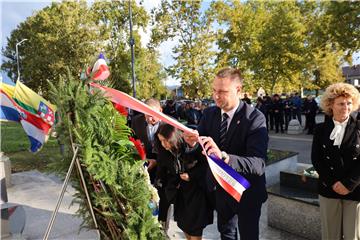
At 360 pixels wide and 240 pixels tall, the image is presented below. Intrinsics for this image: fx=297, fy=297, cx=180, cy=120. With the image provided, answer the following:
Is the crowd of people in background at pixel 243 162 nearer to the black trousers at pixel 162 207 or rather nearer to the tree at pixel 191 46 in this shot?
the black trousers at pixel 162 207

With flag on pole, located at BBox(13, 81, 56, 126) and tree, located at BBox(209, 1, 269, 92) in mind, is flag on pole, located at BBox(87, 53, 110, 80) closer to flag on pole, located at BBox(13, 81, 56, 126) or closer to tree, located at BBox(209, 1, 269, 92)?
flag on pole, located at BBox(13, 81, 56, 126)

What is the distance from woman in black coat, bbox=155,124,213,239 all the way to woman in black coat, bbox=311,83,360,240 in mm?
1107

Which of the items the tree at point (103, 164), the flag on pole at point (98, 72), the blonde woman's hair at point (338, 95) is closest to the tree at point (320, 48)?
the blonde woman's hair at point (338, 95)

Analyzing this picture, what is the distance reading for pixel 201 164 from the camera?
9.48 ft

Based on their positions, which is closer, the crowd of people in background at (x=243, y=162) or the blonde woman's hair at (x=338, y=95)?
the crowd of people in background at (x=243, y=162)

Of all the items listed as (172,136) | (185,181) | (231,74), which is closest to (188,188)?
(185,181)

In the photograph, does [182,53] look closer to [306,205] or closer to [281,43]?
[281,43]


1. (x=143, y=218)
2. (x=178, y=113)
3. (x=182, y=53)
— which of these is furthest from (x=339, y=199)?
(x=182, y=53)

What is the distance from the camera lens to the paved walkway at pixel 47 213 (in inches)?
156

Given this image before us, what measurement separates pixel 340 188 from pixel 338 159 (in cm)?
26

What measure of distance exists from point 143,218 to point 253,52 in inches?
743

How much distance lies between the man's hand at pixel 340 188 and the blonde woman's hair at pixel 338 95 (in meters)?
0.66

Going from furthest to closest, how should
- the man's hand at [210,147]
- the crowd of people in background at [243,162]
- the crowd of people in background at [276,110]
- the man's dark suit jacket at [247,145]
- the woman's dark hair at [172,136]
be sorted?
the crowd of people in background at [276,110] → the woman's dark hair at [172,136] → the crowd of people in background at [243,162] → the man's dark suit jacket at [247,145] → the man's hand at [210,147]

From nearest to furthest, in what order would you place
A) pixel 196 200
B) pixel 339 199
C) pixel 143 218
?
pixel 143 218, pixel 339 199, pixel 196 200
